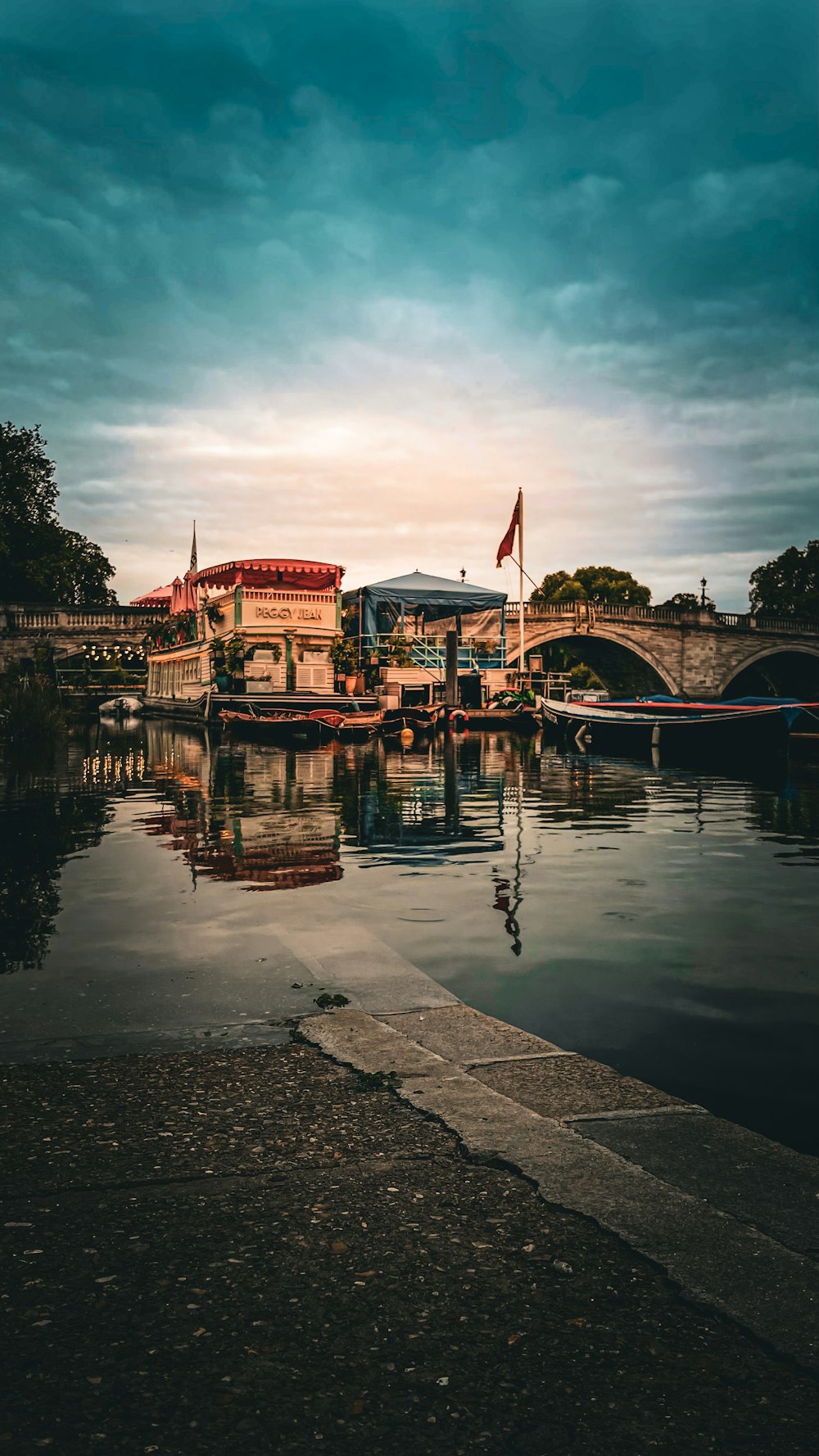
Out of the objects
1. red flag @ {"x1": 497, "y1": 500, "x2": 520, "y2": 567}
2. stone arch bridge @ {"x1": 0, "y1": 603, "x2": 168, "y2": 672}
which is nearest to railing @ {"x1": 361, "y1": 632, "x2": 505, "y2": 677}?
red flag @ {"x1": 497, "y1": 500, "x2": 520, "y2": 567}

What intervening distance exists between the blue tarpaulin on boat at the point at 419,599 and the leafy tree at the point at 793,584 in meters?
59.9

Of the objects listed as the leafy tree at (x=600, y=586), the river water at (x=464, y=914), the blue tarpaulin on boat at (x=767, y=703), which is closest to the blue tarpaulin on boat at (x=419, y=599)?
the blue tarpaulin on boat at (x=767, y=703)

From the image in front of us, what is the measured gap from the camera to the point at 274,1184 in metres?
3.48

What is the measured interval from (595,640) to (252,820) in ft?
212

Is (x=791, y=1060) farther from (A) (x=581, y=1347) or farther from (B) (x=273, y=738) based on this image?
(B) (x=273, y=738)

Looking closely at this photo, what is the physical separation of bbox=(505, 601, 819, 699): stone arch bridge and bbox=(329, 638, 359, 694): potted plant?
26.4 meters

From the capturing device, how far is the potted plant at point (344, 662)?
4456cm

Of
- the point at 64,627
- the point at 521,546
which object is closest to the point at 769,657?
the point at 521,546

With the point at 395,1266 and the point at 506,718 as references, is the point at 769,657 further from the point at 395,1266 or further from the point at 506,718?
the point at 395,1266

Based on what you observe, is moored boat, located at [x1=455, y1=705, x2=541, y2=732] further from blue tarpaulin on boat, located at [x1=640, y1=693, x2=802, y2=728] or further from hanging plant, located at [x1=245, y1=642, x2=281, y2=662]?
hanging plant, located at [x1=245, y1=642, x2=281, y2=662]

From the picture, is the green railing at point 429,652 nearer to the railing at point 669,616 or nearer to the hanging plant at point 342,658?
the hanging plant at point 342,658

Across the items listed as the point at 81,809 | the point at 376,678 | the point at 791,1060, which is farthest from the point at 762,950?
the point at 376,678

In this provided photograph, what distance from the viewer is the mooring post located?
4675cm

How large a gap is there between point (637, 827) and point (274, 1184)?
40.7 ft
